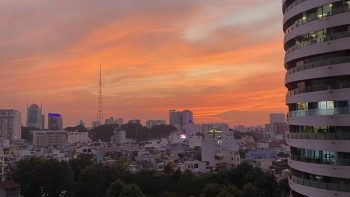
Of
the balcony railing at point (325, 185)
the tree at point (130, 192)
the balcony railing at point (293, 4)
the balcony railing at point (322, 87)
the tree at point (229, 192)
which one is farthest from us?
the tree at point (130, 192)

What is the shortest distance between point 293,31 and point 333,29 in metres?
3.73

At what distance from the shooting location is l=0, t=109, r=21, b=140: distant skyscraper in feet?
565

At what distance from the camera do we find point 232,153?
273 ft

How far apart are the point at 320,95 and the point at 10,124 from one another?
17061 cm

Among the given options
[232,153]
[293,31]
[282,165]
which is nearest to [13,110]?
[232,153]

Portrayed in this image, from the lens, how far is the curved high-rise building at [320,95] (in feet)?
71.6

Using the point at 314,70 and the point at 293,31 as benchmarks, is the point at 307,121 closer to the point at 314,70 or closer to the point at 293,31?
the point at 314,70

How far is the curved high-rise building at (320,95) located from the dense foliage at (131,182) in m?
15.8

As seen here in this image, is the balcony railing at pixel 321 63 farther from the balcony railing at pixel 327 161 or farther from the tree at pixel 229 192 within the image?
the tree at pixel 229 192

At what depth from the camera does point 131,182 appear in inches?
1916

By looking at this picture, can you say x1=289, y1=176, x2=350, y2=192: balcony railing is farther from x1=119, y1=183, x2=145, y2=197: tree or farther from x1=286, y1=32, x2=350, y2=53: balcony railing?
x1=119, y1=183, x2=145, y2=197: tree

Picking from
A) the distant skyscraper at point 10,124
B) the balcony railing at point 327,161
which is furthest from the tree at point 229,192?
the distant skyscraper at point 10,124

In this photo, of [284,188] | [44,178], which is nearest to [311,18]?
[284,188]

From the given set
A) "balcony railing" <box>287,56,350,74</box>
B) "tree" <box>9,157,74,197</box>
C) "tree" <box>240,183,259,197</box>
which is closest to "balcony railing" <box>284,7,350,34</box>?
"balcony railing" <box>287,56,350,74</box>
